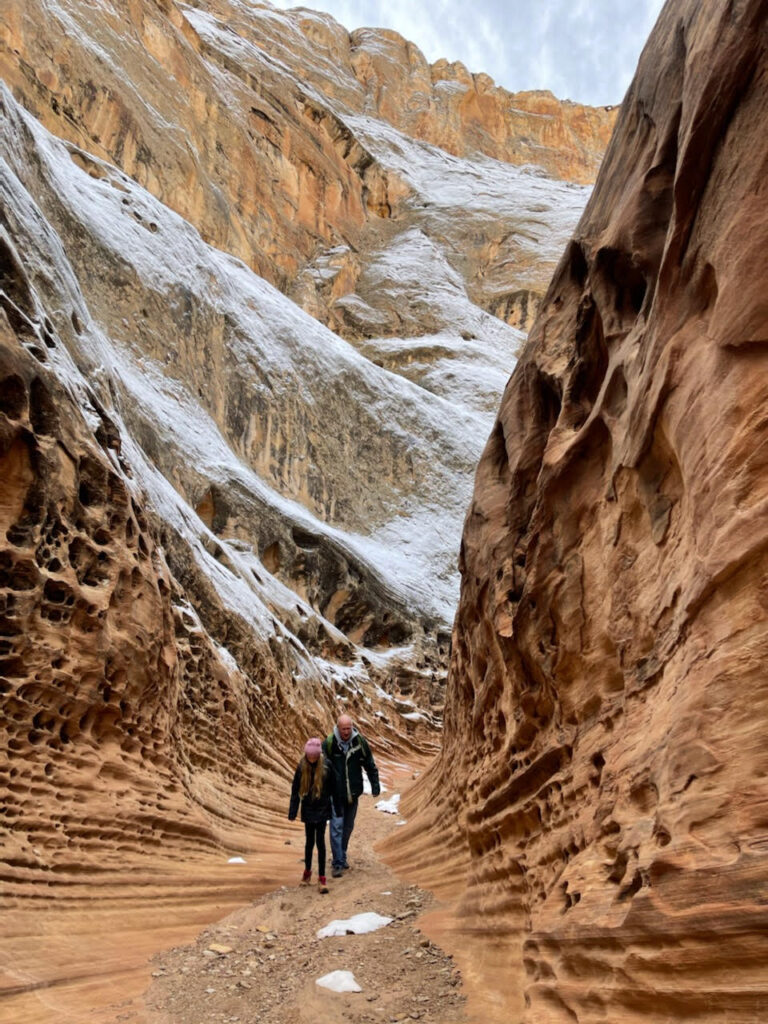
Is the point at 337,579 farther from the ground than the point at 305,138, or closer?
closer

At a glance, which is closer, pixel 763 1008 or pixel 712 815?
pixel 763 1008

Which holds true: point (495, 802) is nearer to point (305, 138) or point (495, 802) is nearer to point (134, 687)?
point (134, 687)

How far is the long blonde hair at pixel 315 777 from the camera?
6.09 metres

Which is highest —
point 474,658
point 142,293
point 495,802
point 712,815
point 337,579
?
point 142,293

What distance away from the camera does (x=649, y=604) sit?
10.8 feet

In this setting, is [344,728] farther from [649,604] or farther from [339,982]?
[649,604]

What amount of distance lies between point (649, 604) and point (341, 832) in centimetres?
435

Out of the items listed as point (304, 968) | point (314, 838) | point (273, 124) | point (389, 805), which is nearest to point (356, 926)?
point (304, 968)

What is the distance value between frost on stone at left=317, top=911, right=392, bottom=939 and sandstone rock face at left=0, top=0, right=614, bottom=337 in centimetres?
3259

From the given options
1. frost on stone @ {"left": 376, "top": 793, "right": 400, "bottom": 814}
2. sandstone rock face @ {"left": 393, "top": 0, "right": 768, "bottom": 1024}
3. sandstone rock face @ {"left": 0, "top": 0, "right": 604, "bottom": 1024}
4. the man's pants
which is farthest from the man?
frost on stone @ {"left": 376, "top": 793, "right": 400, "bottom": 814}

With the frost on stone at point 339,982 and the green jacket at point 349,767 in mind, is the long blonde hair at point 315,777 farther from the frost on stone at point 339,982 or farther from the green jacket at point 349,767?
the frost on stone at point 339,982

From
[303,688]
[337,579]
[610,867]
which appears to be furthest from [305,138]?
[610,867]

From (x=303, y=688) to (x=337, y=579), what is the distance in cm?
653

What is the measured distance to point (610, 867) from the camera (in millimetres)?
2826
